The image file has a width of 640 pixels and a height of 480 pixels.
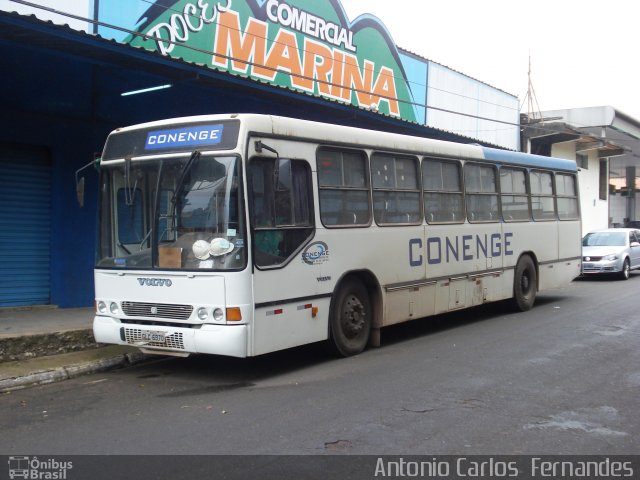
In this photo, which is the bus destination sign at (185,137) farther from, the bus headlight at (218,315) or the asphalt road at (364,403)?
the asphalt road at (364,403)

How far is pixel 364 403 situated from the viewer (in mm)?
6262

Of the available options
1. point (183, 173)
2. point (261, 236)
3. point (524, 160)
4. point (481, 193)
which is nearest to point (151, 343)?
point (261, 236)

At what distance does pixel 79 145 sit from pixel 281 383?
647 cm

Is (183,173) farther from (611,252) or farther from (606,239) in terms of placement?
(606,239)

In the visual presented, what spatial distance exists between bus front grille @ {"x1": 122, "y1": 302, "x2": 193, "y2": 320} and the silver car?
1572 centimetres

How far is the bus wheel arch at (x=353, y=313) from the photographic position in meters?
8.20

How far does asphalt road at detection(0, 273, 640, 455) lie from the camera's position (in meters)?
5.14

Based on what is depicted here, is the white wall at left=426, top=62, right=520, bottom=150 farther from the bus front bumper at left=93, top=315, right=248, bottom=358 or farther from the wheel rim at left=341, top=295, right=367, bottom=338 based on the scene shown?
the bus front bumper at left=93, top=315, right=248, bottom=358

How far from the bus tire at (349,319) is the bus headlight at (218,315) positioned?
1708 mm

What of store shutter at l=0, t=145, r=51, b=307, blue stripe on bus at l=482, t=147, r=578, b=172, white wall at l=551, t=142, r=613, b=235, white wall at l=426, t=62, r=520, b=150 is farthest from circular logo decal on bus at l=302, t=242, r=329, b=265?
white wall at l=551, t=142, r=613, b=235

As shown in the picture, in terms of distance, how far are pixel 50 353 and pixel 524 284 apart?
894cm

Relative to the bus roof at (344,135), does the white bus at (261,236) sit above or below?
below

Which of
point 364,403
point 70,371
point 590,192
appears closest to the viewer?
point 364,403

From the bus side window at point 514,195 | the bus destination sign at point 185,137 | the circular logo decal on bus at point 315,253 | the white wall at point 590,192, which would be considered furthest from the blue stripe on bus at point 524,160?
the white wall at point 590,192
